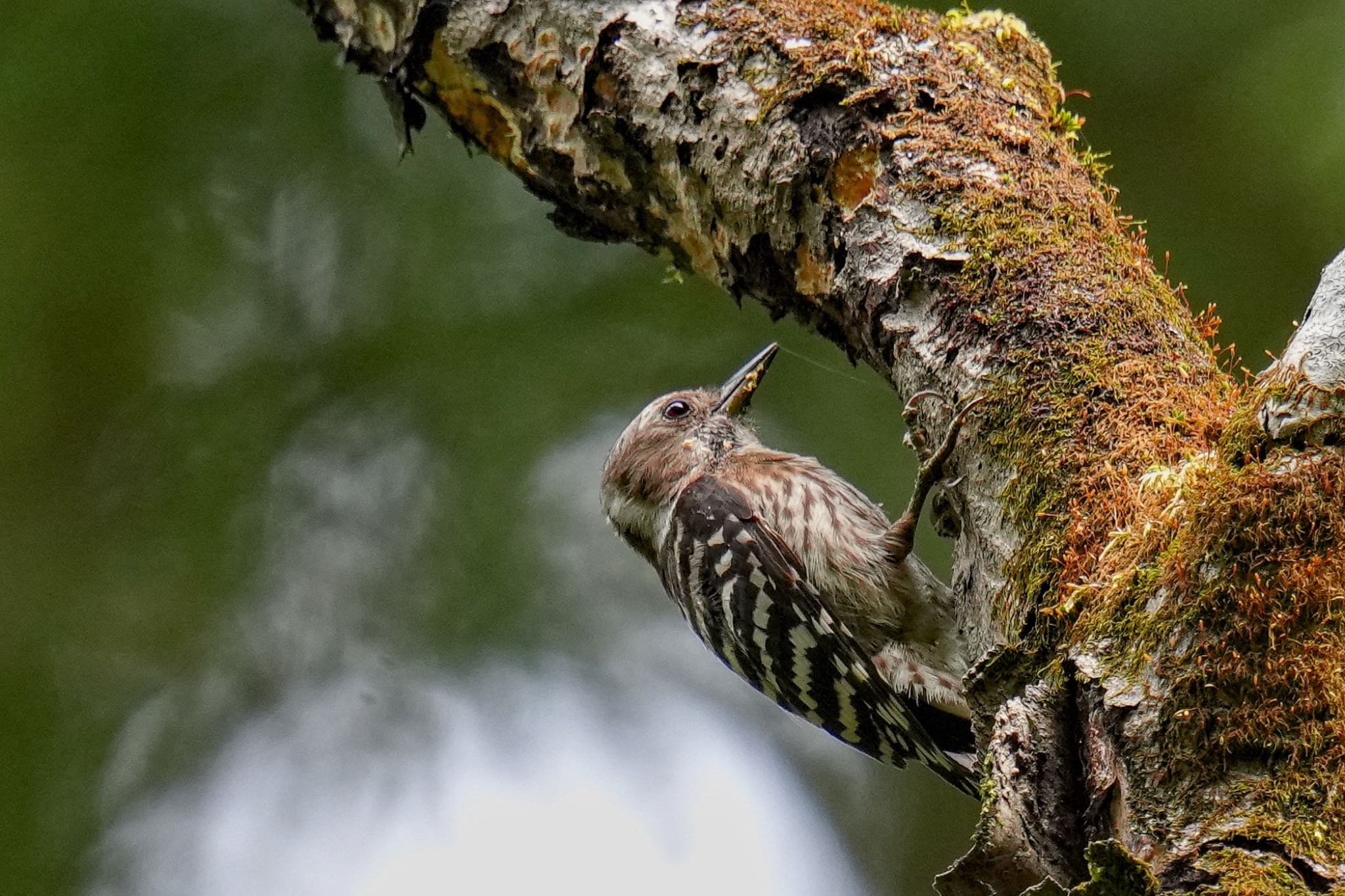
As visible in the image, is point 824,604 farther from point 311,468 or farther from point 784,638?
point 311,468

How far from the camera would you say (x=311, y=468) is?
5145mm

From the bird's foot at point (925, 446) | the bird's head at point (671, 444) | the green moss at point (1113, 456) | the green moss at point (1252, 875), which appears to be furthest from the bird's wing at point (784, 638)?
the green moss at point (1252, 875)

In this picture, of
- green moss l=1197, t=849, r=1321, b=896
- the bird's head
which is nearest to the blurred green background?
the bird's head

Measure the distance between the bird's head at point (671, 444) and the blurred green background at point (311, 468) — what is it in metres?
0.54

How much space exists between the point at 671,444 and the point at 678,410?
0.42 ft

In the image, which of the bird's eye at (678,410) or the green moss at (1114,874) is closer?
the green moss at (1114,874)

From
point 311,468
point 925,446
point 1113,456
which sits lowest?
point 311,468

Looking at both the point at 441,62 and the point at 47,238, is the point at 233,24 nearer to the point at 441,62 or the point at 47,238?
the point at 47,238

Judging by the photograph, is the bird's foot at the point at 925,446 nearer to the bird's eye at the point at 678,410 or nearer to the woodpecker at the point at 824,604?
the woodpecker at the point at 824,604

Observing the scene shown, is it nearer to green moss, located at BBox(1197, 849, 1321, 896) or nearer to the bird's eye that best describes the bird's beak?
the bird's eye

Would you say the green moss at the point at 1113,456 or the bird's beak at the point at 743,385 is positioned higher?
the green moss at the point at 1113,456

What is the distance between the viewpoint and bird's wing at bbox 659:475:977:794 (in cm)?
331

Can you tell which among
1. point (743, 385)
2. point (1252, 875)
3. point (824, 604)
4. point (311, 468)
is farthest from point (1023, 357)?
point (311, 468)

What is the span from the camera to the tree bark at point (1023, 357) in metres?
1.64
